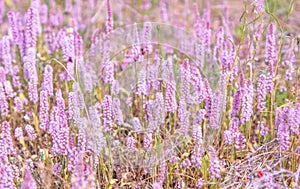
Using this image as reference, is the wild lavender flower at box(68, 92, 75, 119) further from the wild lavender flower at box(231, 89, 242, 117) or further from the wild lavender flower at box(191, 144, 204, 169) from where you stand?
the wild lavender flower at box(231, 89, 242, 117)

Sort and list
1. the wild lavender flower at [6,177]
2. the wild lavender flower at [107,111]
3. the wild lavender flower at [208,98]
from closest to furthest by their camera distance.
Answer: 1. the wild lavender flower at [6,177]
2. the wild lavender flower at [107,111]
3. the wild lavender flower at [208,98]

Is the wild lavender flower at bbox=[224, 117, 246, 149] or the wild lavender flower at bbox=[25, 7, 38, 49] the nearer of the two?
the wild lavender flower at bbox=[224, 117, 246, 149]

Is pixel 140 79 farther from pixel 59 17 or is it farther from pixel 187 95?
pixel 59 17

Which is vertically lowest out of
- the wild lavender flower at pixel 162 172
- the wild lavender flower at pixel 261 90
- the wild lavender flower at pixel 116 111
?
the wild lavender flower at pixel 162 172

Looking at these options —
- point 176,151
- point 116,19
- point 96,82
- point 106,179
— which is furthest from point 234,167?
point 116,19

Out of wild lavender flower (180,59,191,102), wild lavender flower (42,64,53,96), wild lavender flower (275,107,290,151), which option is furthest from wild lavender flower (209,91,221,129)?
wild lavender flower (42,64,53,96)

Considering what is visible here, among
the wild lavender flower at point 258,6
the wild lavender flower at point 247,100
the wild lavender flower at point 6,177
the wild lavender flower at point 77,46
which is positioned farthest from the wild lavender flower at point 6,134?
the wild lavender flower at point 258,6

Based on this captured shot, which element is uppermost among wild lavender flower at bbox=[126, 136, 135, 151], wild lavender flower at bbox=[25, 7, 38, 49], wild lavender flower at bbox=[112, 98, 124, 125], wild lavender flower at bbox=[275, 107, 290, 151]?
wild lavender flower at bbox=[25, 7, 38, 49]

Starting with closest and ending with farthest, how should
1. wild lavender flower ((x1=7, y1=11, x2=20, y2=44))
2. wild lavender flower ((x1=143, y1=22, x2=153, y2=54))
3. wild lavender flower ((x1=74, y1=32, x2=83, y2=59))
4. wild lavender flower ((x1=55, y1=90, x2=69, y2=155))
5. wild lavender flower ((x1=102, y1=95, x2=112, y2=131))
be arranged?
wild lavender flower ((x1=55, y1=90, x2=69, y2=155)) → wild lavender flower ((x1=102, y1=95, x2=112, y2=131)) → wild lavender flower ((x1=143, y1=22, x2=153, y2=54)) → wild lavender flower ((x1=74, y1=32, x2=83, y2=59)) → wild lavender flower ((x1=7, y1=11, x2=20, y2=44))

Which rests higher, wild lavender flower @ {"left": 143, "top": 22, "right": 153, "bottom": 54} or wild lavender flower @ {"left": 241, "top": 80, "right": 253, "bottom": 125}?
wild lavender flower @ {"left": 143, "top": 22, "right": 153, "bottom": 54}

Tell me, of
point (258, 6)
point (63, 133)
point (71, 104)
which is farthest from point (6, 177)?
point (258, 6)

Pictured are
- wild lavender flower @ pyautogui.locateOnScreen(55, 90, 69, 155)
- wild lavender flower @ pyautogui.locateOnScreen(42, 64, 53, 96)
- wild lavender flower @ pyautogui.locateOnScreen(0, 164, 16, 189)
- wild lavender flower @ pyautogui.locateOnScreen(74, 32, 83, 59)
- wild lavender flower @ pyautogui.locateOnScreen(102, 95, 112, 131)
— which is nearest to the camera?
wild lavender flower @ pyautogui.locateOnScreen(0, 164, 16, 189)

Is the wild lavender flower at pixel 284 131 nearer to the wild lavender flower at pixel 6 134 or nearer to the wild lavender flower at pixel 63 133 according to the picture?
the wild lavender flower at pixel 63 133

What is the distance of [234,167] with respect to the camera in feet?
5.81
